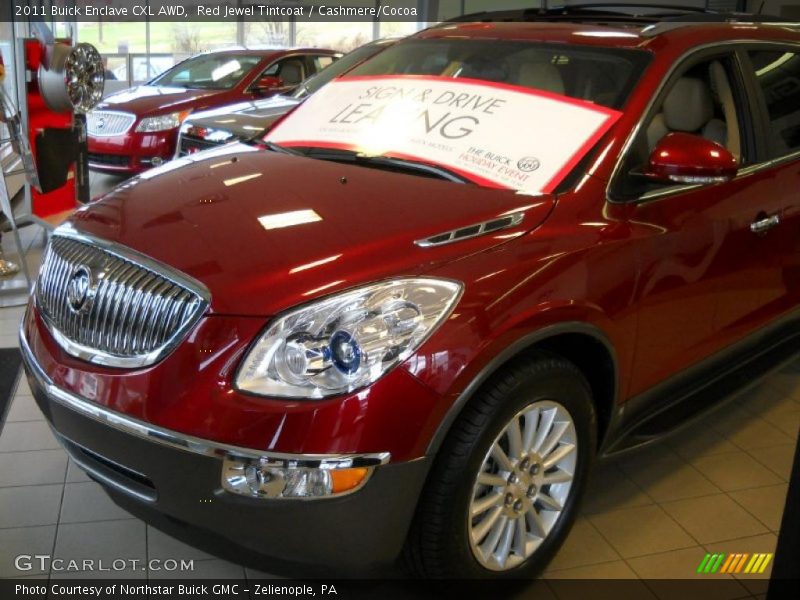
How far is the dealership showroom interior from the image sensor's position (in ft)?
5.83

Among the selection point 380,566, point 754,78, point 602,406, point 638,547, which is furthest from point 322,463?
point 754,78

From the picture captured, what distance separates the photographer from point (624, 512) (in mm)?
2615

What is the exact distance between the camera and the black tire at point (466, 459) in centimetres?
188

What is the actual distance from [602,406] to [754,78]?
124cm

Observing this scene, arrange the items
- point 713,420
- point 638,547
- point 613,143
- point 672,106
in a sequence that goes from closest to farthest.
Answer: point 613,143 < point 638,547 < point 672,106 < point 713,420

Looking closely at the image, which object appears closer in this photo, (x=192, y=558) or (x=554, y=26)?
(x=192, y=558)

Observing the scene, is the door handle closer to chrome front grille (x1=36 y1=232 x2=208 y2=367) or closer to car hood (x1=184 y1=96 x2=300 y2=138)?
chrome front grille (x1=36 y1=232 x2=208 y2=367)

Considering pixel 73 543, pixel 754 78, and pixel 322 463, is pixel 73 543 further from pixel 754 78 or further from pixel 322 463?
pixel 754 78

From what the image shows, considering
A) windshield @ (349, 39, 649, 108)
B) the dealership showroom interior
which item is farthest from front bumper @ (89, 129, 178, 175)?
windshield @ (349, 39, 649, 108)

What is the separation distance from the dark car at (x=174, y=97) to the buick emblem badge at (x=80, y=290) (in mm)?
4594

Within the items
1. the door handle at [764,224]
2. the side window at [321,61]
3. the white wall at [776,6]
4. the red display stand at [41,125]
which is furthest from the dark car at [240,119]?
the white wall at [776,6]

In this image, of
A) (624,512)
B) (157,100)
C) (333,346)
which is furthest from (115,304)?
(157,100)

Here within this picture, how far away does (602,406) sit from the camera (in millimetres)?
2350

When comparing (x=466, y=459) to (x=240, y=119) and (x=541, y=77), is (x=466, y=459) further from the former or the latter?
(x=240, y=119)
